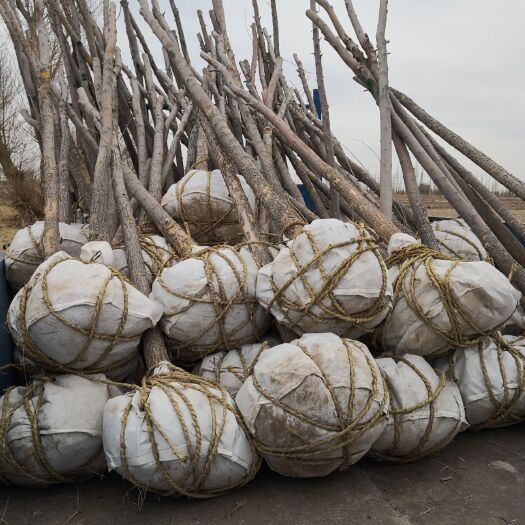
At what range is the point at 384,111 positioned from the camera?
3.89m

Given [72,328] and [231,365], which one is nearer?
[72,328]

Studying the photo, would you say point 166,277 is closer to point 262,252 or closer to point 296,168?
point 262,252

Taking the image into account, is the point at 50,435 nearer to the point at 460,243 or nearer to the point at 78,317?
the point at 78,317

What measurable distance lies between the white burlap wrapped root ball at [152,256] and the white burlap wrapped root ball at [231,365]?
63cm

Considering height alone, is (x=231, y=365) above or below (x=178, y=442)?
above

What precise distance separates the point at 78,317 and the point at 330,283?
107cm

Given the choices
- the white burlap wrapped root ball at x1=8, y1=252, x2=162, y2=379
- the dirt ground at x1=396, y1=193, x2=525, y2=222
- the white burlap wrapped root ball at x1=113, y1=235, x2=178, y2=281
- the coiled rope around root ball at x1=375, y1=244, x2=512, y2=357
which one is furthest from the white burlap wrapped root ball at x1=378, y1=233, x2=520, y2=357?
the dirt ground at x1=396, y1=193, x2=525, y2=222

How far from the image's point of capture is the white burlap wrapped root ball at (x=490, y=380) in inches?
96.3

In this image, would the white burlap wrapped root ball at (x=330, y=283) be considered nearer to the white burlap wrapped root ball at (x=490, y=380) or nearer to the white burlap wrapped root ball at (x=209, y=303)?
the white burlap wrapped root ball at (x=209, y=303)

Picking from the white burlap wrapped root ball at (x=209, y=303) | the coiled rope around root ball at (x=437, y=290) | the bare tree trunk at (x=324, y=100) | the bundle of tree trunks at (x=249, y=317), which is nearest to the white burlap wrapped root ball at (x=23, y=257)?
the bundle of tree trunks at (x=249, y=317)

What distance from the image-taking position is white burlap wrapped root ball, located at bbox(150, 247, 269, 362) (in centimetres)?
247

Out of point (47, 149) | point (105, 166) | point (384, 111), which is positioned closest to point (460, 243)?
point (384, 111)

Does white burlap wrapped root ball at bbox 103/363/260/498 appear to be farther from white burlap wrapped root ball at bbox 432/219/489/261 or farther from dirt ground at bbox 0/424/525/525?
white burlap wrapped root ball at bbox 432/219/489/261

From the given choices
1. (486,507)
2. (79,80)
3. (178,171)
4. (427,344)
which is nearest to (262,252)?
(427,344)
